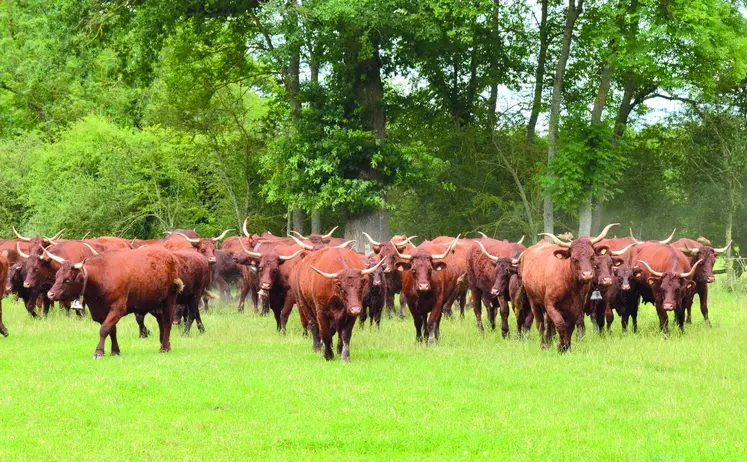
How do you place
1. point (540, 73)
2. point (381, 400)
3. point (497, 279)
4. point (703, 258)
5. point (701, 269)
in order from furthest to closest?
1. point (540, 73)
2. point (703, 258)
3. point (701, 269)
4. point (497, 279)
5. point (381, 400)

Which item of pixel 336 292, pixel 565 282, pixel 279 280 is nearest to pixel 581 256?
pixel 565 282

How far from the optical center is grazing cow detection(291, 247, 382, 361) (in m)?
13.7

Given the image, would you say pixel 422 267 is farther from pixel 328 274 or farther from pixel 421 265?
pixel 328 274

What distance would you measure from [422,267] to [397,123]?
844 inches

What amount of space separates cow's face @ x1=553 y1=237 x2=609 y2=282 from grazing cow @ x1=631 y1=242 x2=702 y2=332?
2735 millimetres

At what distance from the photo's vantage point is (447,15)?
99.0 feet

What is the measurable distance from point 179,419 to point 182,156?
30.5 m

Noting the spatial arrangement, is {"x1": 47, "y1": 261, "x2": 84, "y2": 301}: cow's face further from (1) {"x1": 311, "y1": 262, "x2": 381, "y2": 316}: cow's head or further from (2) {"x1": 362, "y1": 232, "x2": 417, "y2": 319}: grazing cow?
(2) {"x1": 362, "y1": 232, "x2": 417, "y2": 319}: grazing cow

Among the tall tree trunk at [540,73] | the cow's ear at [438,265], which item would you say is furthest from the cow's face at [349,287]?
the tall tree trunk at [540,73]

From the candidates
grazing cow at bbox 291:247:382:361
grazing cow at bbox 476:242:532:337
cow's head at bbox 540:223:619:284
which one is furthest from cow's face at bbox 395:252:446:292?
cow's head at bbox 540:223:619:284

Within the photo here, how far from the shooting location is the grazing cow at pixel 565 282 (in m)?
14.6

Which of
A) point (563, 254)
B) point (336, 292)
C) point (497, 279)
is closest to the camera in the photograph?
point (336, 292)

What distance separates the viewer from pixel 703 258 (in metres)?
19.1

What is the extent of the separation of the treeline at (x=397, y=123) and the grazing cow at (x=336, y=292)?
13.8 meters
